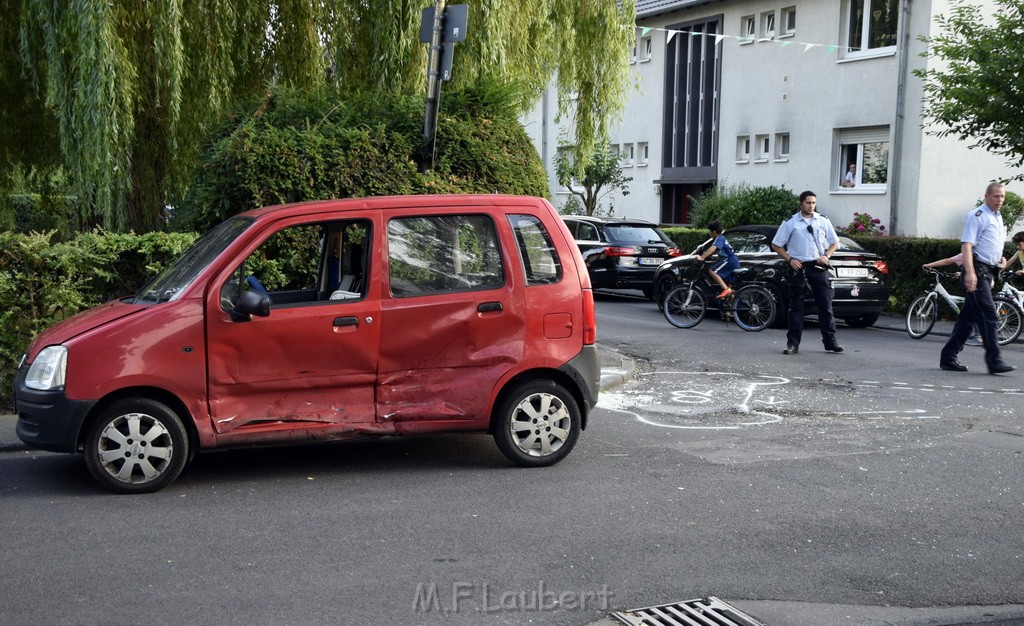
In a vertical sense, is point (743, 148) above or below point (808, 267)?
above

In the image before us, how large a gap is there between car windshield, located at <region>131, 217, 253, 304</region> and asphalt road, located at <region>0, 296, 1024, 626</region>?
116 cm

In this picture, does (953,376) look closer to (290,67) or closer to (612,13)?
(612,13)

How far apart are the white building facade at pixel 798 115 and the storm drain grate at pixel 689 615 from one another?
17014mm

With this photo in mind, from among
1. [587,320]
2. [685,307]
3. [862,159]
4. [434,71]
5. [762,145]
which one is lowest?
[685,307]

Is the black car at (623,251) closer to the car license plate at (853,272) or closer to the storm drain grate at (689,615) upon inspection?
the car license plate at (853,272)

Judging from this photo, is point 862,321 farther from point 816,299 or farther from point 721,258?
point 816,299

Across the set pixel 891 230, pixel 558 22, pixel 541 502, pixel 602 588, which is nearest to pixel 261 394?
pixel 541 502

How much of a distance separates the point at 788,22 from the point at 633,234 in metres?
11.0

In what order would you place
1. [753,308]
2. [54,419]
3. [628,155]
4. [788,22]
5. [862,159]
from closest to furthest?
[54,419] → [753,308] → [862,159] → [788,22] → [628,155]

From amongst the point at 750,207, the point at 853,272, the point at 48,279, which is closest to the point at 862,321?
the point at 853,272

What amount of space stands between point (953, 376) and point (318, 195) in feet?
21.6

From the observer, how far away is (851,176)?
27.6 meters

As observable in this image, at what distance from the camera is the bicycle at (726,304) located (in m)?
16.1

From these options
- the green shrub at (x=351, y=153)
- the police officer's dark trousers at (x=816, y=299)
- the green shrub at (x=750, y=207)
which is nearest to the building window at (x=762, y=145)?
the green shrub at (x=750, y=207)
